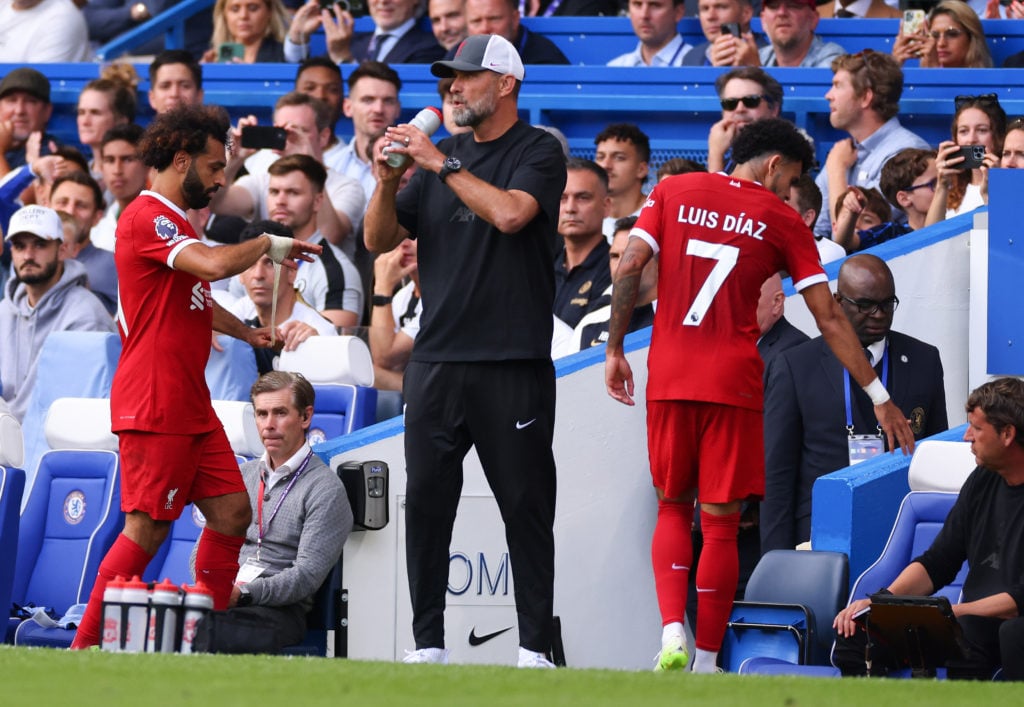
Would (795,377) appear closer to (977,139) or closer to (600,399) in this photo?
(600,399)

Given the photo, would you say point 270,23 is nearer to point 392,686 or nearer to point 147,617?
point 147,617

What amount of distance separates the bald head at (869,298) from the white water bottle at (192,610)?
125 inches

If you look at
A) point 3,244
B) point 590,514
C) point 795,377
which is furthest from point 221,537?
point 3,244

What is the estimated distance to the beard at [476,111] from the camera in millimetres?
6746

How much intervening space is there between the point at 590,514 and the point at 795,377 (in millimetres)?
1250

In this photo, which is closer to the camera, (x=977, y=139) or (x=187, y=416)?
(x=187, y=416)

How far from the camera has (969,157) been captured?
9.70m

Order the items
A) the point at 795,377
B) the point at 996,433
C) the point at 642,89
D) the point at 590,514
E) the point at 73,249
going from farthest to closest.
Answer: the point at 642,89
the point at 73,249
the point at 590,514
the point at 795,377
the point at 996,433

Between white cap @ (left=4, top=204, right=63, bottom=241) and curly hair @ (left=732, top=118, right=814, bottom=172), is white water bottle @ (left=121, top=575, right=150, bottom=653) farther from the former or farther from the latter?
white cap @ (left=4, top=204, right=63, bottom=241)

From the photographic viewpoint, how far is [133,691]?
4852 mm

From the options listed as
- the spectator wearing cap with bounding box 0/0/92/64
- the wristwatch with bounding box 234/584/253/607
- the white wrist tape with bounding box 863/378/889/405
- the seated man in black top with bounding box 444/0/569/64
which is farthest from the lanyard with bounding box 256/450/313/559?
the spectator wearing cap with bounding box 0/0/92/64

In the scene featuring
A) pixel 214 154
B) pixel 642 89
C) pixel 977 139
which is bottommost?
pixel 214 154

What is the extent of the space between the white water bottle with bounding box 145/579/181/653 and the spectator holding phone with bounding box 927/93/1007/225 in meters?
5.16

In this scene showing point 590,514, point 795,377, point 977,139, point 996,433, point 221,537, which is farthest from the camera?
point 977,139
